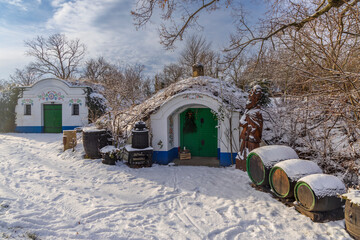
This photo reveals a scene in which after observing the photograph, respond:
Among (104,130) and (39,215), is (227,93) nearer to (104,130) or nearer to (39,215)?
(104,130)

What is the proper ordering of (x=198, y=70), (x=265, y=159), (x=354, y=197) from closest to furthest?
(x=354, y=197)
(x=265, y=159)
(x=198, y=70)

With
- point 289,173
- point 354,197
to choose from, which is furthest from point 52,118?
point 354,197

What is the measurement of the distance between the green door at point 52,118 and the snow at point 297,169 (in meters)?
16.7

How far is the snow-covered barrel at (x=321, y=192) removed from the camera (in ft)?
13.3

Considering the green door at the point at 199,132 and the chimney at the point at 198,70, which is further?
the chimney at the point at 198,70

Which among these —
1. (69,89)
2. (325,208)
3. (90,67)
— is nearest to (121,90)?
(69,89)

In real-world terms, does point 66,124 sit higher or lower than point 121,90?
lower

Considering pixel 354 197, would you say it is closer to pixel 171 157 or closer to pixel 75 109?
pixel 171 157

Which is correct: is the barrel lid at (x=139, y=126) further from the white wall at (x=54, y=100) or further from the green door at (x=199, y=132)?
the white wall at (x=54, y=100)

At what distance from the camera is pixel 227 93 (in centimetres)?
941

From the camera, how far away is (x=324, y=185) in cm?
411

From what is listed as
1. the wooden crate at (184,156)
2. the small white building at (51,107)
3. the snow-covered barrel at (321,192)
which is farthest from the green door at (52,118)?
the snow-covered barrel at (321,192)

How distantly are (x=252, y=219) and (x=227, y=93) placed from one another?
5.85 m

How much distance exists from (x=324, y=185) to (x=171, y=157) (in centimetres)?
638
